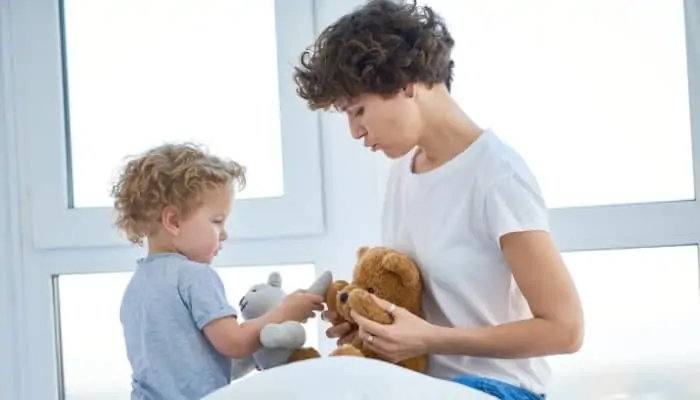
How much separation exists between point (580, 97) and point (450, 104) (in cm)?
49

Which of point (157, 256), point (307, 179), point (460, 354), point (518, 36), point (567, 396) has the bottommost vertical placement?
point (567, 396)

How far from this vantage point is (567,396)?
1.89 metres

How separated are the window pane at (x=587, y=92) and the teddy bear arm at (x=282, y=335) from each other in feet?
2.03

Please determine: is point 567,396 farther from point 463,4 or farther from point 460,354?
point 463,4

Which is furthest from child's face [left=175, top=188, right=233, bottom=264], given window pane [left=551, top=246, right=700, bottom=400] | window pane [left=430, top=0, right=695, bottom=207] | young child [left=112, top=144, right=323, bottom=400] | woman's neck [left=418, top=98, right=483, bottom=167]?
window pane [left=551, top=246, right=700, bottom=400]

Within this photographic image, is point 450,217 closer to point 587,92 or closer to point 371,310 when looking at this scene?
point 371,310

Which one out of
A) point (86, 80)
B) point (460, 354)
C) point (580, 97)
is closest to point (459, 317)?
point (460, 354)

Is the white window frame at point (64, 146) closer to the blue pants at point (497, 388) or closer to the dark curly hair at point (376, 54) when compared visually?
the dark curly hair at point (376, 54)

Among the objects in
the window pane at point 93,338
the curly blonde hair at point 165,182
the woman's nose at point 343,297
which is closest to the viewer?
the woman's nose at point 343,297

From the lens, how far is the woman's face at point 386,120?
1.44m

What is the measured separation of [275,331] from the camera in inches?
58.2

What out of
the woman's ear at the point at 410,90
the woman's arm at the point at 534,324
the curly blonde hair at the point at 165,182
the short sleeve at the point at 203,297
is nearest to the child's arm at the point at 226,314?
the short sleeve at the point at 203,297

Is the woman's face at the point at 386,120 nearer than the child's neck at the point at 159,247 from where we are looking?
Yes

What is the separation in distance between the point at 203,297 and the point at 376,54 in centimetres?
45
